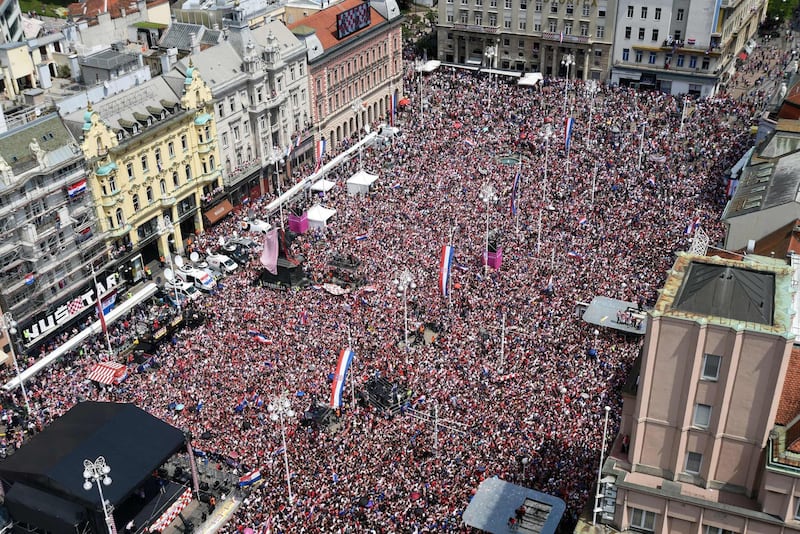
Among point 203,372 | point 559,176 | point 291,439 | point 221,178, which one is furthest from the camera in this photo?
point 559,176

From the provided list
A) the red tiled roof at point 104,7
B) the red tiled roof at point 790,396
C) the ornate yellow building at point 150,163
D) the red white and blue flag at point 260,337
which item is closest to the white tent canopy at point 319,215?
the ornate yellow building at point 150,163

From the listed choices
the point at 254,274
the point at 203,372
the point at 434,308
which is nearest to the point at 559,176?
the point at 434,308

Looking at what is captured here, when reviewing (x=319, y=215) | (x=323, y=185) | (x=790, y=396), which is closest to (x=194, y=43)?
(x=323, y=185)

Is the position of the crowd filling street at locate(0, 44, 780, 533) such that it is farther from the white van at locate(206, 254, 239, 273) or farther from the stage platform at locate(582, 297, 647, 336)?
the white van at locate(206, 254, 239, 273)

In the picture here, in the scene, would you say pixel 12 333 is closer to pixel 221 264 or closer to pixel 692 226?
pixel 221 264

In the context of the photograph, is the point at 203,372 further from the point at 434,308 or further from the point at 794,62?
the point at 794,62

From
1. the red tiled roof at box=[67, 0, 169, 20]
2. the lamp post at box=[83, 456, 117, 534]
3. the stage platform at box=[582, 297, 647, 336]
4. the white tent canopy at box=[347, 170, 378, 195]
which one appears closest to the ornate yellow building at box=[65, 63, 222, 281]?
the white tent canopy at box=[347, 170, 378, 195]
